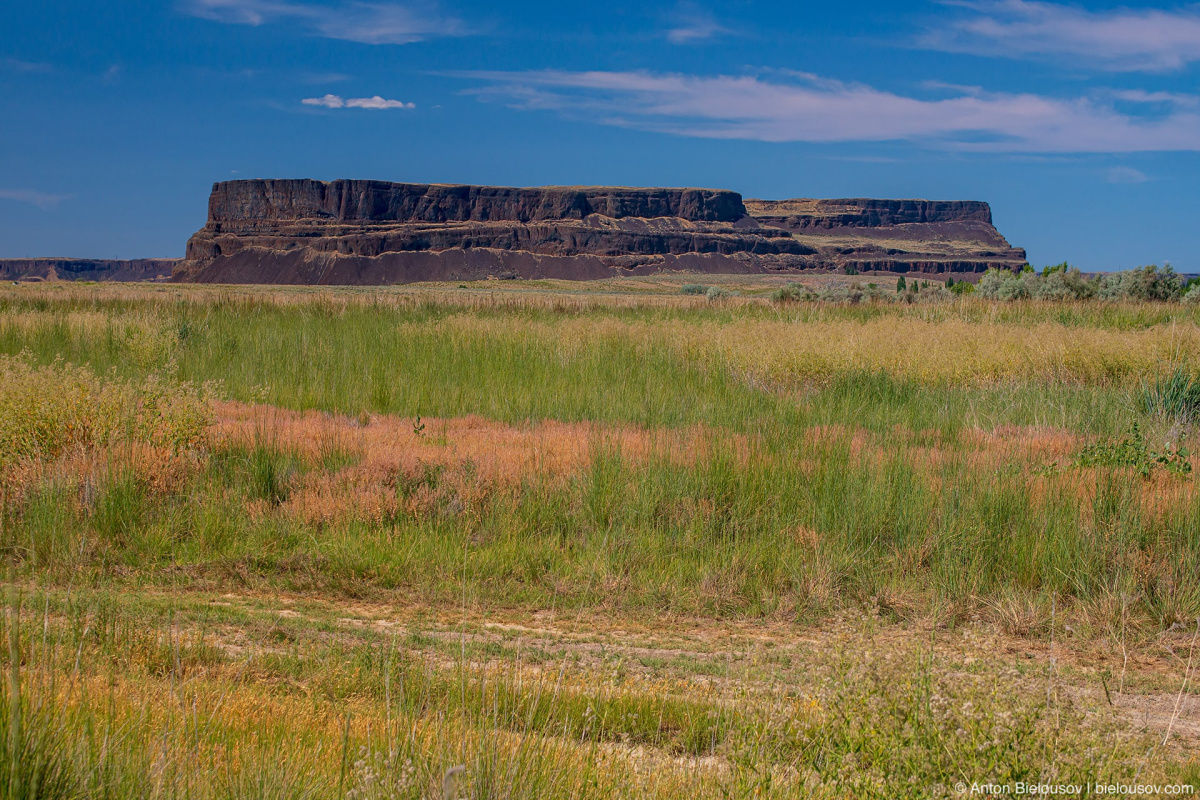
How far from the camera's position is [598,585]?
265 inches

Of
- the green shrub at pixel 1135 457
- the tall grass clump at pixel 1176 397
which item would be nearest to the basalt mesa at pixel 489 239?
the tall grass clump at pixel 1176 397

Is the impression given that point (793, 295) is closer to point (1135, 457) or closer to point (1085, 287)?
point (1085, 287)

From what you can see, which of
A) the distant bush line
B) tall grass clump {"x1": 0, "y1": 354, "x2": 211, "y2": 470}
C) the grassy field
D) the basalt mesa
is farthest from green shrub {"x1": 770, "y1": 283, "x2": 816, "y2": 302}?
the basalt mesa

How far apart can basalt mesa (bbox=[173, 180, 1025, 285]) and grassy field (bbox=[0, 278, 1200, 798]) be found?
485 feet

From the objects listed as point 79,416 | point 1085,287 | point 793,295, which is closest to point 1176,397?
point 79,416

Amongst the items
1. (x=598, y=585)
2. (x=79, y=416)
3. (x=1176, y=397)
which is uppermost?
(x=1176, y=397)

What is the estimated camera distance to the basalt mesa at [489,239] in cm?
16225

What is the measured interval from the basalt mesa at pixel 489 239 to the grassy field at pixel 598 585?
148 metres

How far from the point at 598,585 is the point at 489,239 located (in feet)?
547

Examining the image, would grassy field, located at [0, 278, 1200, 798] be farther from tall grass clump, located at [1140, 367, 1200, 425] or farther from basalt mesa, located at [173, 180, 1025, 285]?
basalt mesa, located at [173, 180, 1025, 285]

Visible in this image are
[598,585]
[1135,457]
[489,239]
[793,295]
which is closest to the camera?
[598,585]

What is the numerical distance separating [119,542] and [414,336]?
12.7m

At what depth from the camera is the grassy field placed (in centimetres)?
302

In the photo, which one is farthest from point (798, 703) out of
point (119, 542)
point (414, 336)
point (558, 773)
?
point (414, 336)
